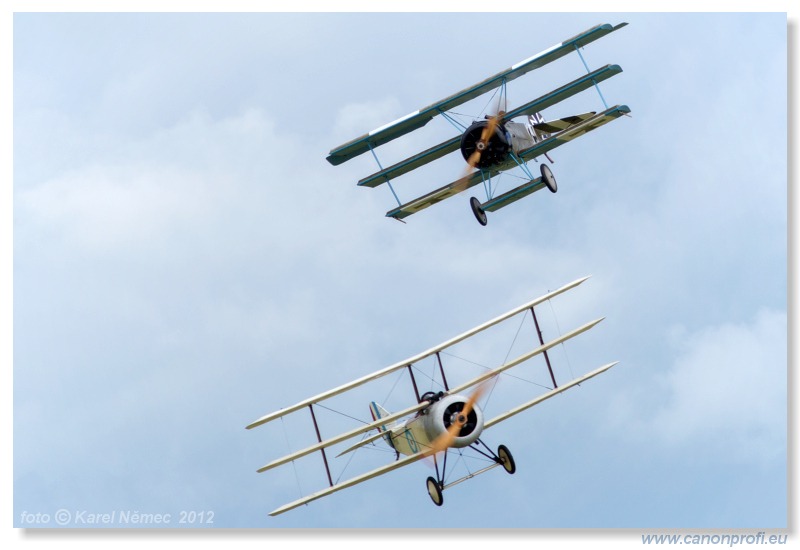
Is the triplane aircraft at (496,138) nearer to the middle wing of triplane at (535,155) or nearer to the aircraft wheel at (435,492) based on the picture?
the middle wing of triplane at (535,155)

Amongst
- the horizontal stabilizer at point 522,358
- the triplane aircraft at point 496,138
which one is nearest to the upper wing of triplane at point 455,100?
the triplane aircraft at point 496,138

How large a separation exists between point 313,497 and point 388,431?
3.61ft

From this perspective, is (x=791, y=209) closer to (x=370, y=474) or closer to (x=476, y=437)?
(x=476, y=437)

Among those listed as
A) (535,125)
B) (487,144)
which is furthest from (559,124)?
(487,144)

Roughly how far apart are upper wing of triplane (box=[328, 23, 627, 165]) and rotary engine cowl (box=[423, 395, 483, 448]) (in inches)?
150

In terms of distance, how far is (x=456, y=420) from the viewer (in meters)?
19.0

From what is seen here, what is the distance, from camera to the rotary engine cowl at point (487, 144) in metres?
20.4

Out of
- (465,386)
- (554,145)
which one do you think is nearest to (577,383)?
(465,386)

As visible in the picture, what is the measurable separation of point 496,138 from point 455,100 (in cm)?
93

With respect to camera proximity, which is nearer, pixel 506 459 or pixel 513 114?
pixel 506 459

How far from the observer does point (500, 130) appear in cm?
2038

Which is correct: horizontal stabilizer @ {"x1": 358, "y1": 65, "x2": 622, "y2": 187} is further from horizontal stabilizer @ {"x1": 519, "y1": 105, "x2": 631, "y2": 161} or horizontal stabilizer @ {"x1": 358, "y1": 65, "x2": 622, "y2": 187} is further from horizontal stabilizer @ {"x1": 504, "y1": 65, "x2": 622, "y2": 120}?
horizontal stabilizer @ {"x1": 519, "y1": 105, "x2": 631, "y2": 161}

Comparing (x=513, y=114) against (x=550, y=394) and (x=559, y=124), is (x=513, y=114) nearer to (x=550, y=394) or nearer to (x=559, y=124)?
(x=559, y=124)

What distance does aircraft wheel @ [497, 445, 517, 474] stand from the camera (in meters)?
19.5
